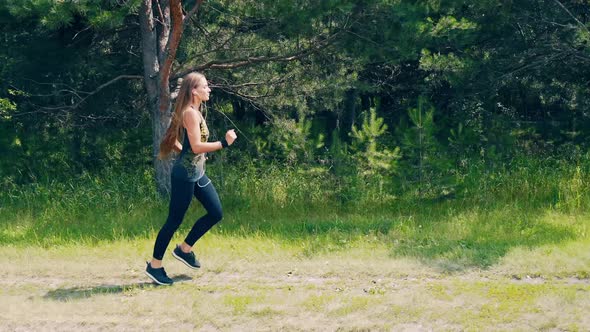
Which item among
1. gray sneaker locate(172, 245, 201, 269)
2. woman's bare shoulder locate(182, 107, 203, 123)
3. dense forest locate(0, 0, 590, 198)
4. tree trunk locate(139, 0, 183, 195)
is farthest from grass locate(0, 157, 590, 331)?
woman's bare shoulder locate(182, 107, 203, 123)

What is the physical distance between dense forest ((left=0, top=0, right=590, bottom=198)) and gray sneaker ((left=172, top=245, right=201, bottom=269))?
3.43 m

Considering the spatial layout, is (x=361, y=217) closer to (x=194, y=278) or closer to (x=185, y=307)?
Result: (x=194, y=278)

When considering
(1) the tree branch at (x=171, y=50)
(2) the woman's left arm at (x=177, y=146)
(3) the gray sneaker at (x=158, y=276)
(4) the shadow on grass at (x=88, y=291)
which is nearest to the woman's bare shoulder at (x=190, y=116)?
(2) the woman's left arm at (x=177, y=146)

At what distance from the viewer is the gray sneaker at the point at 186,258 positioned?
22.5 ft

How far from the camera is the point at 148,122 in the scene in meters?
14.1

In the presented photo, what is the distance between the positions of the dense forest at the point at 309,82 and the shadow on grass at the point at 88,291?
345 cm

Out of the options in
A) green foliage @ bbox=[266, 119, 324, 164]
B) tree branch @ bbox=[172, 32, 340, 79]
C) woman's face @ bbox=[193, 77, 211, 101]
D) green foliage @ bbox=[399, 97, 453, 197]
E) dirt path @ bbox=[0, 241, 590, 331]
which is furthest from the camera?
green foliage @ bbox=[266, 119, 324, 164]

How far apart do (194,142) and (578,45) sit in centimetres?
734

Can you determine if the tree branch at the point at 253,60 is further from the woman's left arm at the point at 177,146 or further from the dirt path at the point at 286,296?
the woman's left arm at the point at 177,146

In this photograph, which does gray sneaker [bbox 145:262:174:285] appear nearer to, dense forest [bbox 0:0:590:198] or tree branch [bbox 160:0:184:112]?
dense forest [bbox 0:0:590:198]

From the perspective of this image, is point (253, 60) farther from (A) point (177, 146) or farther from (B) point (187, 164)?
(B) point (187, 164)

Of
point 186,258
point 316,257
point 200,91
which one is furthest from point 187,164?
point 316,257

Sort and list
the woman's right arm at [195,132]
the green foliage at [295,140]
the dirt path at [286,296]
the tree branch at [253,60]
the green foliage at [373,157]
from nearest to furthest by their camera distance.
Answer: the dirt path at [286,296], the woman's right arm at [195,132], the green foliage at [373,157], the tree branch at [253,60], the green foliage at [295,140]

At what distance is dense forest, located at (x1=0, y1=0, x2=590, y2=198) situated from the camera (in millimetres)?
9719
